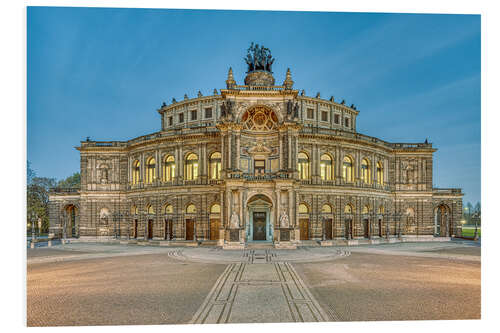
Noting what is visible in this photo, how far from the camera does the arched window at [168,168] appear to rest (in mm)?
41531

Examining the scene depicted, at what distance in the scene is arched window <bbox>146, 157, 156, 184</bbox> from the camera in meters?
42.8

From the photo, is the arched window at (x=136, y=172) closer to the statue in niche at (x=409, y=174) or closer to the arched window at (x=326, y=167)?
the arched window at (x=326, y=167)

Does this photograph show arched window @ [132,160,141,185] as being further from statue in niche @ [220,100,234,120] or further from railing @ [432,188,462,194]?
railing @ [432,188,462,194]

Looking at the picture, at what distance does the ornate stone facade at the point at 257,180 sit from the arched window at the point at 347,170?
0.14 m

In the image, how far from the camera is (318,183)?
38344 mm

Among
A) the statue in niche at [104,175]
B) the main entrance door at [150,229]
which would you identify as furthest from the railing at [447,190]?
the statue in niche at [104,175]

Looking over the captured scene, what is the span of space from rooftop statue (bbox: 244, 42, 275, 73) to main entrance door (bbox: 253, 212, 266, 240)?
811 inches

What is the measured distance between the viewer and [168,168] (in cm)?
4188

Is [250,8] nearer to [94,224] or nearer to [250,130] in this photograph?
[250,130]

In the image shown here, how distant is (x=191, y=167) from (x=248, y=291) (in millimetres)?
28074

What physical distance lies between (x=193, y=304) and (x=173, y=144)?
31.0 m

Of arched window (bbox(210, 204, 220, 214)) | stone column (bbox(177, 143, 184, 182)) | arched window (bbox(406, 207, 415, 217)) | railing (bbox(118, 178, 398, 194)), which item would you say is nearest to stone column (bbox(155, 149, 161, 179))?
railing (bbox(118, 178, 398, 194))

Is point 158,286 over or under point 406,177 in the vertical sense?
under
